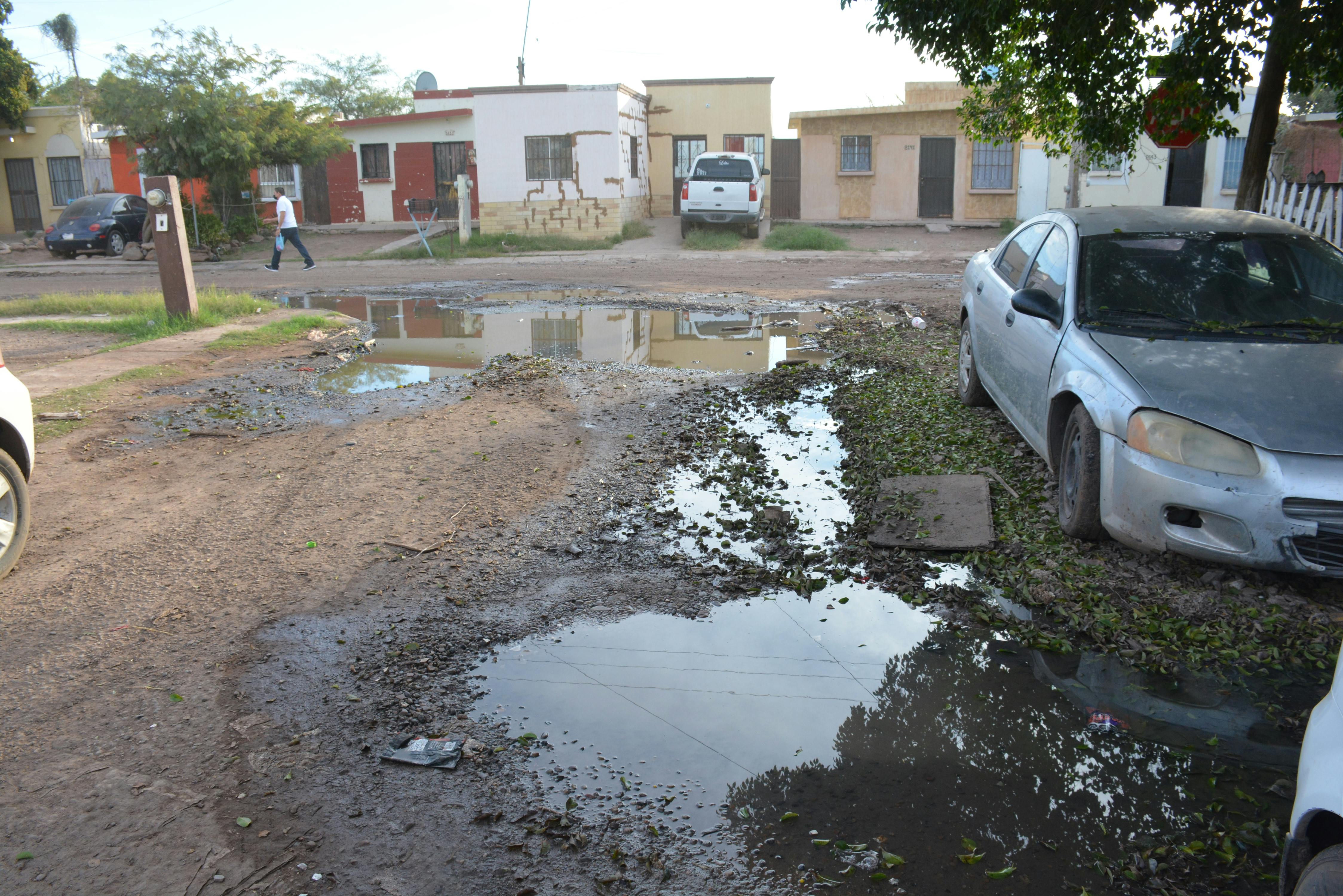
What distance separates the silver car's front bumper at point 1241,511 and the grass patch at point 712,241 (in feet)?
62.0

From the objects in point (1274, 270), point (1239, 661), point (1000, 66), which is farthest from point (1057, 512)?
point (1000, 66)

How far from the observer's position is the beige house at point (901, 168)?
2864 centimetres

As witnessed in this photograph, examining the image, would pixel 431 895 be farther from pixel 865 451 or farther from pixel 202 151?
pixel 202 151

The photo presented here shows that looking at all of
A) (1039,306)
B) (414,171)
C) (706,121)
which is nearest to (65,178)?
(414,171)

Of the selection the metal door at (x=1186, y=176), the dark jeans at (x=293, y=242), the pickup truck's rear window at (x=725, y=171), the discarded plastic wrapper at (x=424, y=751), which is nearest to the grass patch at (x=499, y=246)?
the pickup truck's rear window at (x=725, y=171)

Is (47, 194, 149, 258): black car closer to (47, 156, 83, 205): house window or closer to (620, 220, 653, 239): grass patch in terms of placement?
(47, 156, 83, 205): house window

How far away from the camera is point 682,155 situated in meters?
30.6

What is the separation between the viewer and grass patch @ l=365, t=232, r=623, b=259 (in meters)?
23.7

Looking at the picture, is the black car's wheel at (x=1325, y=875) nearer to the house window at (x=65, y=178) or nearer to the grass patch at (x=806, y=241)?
the grass patch at (x=806, y=241)

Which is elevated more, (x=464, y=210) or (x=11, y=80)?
(x=11, y=80)

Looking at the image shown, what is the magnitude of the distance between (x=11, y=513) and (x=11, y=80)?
121 ft

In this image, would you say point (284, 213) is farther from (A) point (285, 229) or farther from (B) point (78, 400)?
(B) point (78, 400)

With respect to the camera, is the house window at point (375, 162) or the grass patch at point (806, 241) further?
the house window at point (375, 162)

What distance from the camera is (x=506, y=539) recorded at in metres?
5.12
